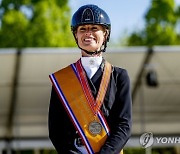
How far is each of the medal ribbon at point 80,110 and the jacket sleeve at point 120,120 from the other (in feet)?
0.10

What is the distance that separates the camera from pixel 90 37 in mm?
2195

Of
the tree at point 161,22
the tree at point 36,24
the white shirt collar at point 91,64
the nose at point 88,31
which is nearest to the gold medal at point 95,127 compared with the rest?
the white shirt collar at point 91,64

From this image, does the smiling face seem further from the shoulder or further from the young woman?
A: the shoulder

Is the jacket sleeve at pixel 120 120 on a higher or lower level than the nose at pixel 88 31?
lower

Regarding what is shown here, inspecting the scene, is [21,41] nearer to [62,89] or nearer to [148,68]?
[148,68]

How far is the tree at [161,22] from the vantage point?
16766mm

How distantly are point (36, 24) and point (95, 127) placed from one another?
12.3 meters

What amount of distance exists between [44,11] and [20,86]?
184 inches

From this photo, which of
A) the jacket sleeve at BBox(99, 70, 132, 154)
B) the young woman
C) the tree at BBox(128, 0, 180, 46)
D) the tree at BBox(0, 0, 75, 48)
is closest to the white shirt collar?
the young woman

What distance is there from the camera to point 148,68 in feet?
30.9

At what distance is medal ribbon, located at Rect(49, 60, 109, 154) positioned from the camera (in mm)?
2150

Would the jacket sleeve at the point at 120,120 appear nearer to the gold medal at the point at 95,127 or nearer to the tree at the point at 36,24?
the gold medal at the point at 95,127

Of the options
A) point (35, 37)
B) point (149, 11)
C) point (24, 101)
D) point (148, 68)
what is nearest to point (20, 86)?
point (24, 101)

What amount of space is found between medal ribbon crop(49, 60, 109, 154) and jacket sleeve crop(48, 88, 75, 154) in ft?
0.08
